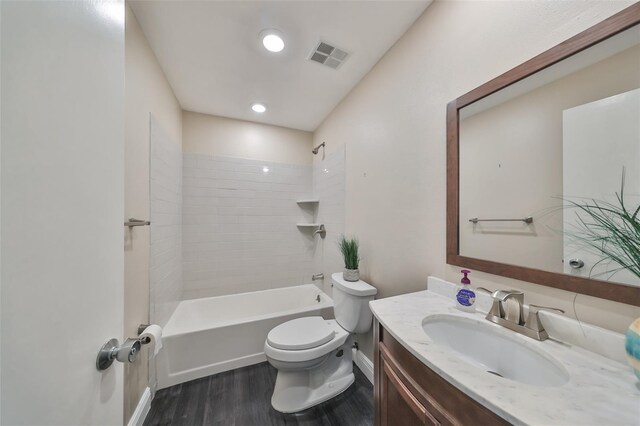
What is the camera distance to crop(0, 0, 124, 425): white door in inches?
12.4

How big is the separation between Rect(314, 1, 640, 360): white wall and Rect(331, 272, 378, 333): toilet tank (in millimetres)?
139

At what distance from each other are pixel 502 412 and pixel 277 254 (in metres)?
2.53

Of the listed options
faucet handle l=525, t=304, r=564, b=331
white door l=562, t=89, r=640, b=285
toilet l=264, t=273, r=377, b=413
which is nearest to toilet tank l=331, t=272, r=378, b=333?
toilet l=264, t=273, r=377, b=413

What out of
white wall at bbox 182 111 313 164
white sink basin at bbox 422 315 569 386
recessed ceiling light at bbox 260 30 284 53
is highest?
recessed ceiling light at bbox 260 30 284 53

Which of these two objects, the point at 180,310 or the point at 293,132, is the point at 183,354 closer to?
the point at 180,310

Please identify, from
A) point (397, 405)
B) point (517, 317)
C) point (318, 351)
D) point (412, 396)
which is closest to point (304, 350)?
point (318, 351)

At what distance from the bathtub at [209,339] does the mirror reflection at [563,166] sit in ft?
5.61

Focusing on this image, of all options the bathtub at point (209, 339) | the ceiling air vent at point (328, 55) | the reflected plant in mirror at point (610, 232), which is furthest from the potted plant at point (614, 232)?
the bathtub at point (209, 339)

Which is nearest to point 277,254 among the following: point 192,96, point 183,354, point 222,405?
point 183,354

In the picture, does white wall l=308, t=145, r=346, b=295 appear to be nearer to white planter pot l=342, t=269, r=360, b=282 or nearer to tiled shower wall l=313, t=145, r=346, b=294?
tiled shower wall l=313, t=145, r=346, b=294

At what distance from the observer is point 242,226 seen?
2664 millimetres

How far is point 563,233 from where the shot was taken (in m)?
0.77

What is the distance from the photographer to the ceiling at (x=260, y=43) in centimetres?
125

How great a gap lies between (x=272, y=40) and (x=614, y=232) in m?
1.91
